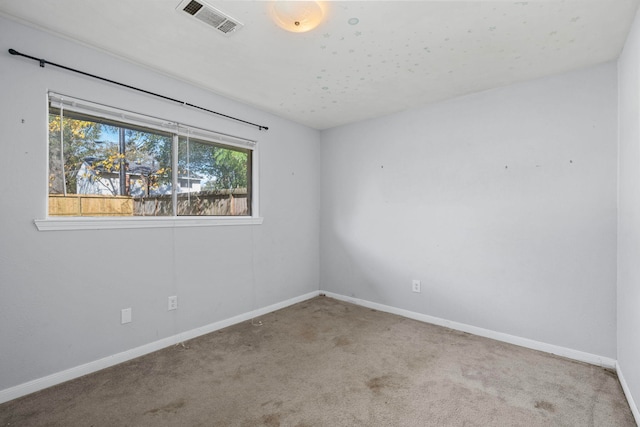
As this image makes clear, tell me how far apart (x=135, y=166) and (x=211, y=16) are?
55.3 inches

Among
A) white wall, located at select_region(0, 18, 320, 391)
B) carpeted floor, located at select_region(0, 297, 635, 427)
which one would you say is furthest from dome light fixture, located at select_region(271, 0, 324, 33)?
carpeted floor, located at select_region(0, 297, 635, 427)

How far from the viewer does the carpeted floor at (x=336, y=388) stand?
1.73m

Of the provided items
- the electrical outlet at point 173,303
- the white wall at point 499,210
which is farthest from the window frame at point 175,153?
the white wall at point 499,210

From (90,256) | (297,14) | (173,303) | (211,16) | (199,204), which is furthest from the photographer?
(199,204)

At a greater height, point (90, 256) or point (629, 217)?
point (629, 217)

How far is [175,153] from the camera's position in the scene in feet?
8.96

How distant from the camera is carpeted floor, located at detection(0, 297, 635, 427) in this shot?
1.73 metres

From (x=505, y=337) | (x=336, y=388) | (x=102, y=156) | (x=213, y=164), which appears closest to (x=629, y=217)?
(x=505, y=337)

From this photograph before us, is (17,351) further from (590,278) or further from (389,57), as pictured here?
(590,278)

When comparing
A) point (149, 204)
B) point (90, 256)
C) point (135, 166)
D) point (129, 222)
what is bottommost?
point (90, 256)

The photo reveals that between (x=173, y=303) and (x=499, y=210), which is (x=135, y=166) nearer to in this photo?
(x=173, y=303)

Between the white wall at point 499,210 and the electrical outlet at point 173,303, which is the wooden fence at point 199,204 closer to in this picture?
the electrical outlet at point 173,303

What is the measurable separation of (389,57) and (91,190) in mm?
2493

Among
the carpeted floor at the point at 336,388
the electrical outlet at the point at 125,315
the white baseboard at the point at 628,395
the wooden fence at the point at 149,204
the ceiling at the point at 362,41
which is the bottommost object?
the carpeted floor at the point at 336,388
